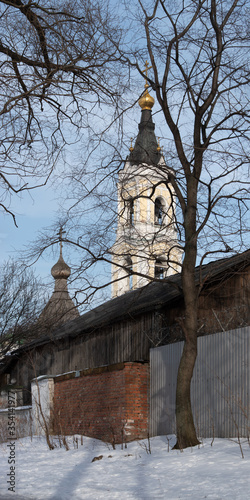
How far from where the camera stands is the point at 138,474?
906cm

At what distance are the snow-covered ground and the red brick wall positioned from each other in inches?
69.1

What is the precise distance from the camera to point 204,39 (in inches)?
495

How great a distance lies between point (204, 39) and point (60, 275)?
110ft

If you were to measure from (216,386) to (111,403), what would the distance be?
3.69m

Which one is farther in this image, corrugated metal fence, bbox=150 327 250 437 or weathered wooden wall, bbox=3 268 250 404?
weathered wooden wall, bbox=3 268 250 404

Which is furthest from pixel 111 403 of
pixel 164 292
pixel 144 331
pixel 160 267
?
pixel 164 292

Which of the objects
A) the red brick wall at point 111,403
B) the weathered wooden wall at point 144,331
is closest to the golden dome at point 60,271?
the weathered wooden wall at point 144,331

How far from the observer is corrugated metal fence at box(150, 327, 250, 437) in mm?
10969

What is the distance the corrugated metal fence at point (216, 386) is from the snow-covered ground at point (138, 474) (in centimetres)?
45

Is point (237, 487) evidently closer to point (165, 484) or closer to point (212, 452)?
point (165, 484)

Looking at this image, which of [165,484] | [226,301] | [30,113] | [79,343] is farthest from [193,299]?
[79,343]

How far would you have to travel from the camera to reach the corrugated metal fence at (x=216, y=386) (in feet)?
36.0

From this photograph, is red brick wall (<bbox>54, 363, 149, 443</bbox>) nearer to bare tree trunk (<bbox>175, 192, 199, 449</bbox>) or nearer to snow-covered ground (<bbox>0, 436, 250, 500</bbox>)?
snow-covered ground (<bbox>0, 436, 250, 500</bbox>)

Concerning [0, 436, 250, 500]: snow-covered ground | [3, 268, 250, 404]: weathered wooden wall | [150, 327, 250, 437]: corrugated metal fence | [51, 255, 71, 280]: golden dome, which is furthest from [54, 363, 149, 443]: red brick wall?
[51, 255, 71, 280]: golden dome
